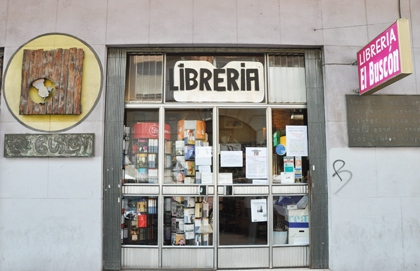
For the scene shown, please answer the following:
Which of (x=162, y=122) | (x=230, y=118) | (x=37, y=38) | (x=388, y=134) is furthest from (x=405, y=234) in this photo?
(x=37, y=38)

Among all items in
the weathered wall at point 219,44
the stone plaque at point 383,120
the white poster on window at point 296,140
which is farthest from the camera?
the white poster on window at point 296,140

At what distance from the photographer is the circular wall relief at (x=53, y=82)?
6457 mm

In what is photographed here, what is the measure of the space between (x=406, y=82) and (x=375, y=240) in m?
3.02

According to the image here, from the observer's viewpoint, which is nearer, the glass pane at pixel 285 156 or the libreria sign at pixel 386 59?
the libreria sign at pixel 386 59

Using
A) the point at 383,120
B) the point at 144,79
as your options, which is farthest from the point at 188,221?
the point at 383,120

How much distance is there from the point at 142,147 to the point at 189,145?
2.94ft

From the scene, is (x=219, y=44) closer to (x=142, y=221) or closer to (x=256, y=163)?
(x=256, y=163)

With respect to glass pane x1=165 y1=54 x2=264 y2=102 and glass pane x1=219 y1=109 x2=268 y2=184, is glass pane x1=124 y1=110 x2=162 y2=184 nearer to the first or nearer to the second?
glass pane x1=165 y1=54 x2=264 y2=102

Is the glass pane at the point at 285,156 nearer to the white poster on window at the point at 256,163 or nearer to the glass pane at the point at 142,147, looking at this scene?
the white poster on window at the point at 256,163

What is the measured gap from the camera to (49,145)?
643 cm

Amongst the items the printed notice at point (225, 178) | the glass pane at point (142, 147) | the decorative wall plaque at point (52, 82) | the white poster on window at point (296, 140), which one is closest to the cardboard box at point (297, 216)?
the white poster on window at point (296, 140)

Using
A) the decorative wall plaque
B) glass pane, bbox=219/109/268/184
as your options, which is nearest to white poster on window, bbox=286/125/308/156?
glass pane, bbox=219/109/268/184

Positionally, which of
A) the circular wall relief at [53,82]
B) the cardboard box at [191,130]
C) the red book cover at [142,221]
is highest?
the circular wall relief at [53,82]

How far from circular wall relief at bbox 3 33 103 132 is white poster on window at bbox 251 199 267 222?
11.5ft
